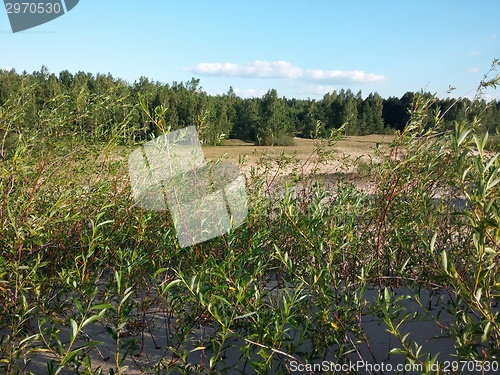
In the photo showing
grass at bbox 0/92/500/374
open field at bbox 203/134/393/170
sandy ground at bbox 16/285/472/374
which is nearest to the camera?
grass at bbox 0/92/500/374

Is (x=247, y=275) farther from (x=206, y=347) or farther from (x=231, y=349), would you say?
(x=231, y=349)

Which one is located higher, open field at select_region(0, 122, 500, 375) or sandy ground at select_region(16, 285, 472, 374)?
open field at select_region(0, 122, 500, 375)

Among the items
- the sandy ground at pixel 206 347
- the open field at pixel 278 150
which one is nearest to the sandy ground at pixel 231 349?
the sandy ground at pixel 206 347

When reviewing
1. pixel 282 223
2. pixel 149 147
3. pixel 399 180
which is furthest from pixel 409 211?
pixel 149 147

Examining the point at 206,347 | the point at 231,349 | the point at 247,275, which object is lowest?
the point at 231,349

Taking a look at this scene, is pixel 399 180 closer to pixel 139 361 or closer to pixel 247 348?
pixel 247 348

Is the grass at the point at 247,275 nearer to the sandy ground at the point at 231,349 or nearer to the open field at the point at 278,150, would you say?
the sandy ground at the point at 231,349

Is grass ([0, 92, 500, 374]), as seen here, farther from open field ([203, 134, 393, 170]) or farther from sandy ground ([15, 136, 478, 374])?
open field ([203, 134, 393, 170])

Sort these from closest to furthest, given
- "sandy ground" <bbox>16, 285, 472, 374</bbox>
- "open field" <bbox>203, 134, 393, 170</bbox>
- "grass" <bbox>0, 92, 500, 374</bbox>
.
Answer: "grass" <bbox>0, 92, 500, 374</bbox>
"sandy ground" <bbox>16, 285, 472, 374</bbox>
"open field" <bbox>203, 134, 393, 170</bbox>

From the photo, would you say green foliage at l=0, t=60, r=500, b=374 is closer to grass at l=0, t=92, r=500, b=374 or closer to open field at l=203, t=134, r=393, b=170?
grass at l=0, t=92, r=500, b=374

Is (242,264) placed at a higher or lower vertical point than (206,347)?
higher

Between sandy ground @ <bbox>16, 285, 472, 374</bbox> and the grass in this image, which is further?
sandy ground @ <bbox>16, 285, 472, 374</bbox>

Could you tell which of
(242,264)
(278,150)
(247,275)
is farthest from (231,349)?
(278,150)

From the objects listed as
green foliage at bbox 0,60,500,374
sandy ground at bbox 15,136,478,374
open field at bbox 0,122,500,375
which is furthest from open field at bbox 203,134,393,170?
sandy ground at bbox 15,136,478,374
